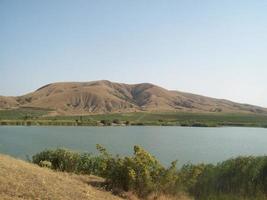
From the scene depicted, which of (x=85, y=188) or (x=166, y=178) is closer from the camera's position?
(x=85, y=188)

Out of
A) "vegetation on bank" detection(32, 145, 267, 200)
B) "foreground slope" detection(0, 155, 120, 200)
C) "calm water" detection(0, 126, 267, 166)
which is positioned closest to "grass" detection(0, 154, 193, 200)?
"foreground slope" detection(0, 155, 120, 200)

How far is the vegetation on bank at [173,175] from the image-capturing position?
47.1ft

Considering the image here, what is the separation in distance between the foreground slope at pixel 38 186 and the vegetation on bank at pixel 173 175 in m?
1.31

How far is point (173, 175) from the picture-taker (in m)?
15.2

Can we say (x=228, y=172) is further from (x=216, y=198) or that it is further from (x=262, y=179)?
(x=216, y=198)

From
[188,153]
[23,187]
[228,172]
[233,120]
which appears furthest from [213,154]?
[233,120]

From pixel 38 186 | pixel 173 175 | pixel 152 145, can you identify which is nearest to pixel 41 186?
pixel 38 186

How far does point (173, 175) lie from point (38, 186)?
549 centimetres

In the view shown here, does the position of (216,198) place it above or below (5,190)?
below

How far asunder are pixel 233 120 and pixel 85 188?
530 ft

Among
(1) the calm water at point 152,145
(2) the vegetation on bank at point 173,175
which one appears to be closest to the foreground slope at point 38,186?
(2) the vegetation on bank at point 173,175

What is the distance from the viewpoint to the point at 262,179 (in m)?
17.3

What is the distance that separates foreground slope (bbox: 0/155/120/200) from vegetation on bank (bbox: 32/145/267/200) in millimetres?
1308

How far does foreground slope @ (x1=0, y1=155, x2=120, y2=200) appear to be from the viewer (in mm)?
10797
